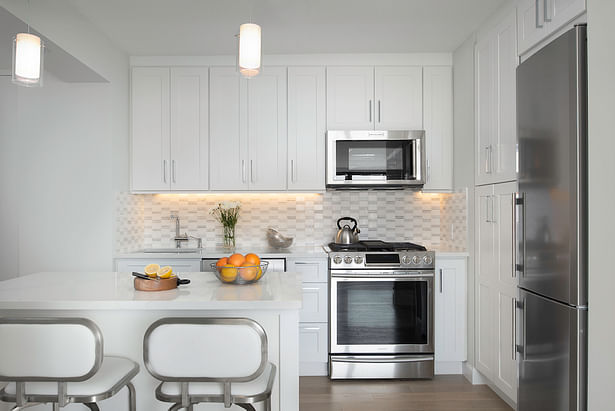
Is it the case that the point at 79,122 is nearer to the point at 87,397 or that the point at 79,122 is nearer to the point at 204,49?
the point at 204,49

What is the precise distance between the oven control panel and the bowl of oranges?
1391 millimetres

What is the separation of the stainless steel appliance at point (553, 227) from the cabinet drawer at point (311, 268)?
156cm

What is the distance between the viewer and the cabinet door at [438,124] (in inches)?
157

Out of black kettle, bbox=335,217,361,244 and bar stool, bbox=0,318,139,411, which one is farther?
black kettle, bbox=335,217,361,244

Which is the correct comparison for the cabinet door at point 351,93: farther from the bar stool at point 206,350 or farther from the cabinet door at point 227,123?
the bar stool at point 206,350

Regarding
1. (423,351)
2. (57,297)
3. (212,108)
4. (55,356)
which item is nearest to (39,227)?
(212,108)

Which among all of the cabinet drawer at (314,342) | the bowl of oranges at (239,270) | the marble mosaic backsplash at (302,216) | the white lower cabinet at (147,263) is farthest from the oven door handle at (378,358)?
the bowl of oranges at (239,270)

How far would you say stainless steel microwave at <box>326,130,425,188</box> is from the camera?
3.91 meters

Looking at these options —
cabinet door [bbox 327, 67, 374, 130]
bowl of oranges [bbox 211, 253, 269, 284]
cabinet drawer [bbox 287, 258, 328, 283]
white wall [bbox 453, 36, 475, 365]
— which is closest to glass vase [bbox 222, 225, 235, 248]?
cabinet drawer [bbox 287, 258, 328, 283]

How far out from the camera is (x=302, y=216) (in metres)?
4.35

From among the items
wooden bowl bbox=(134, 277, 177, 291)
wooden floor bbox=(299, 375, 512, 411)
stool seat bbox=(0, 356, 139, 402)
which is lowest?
wooden floor bbox=(299, 375, 512, 411)

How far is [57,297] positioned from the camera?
206 cm

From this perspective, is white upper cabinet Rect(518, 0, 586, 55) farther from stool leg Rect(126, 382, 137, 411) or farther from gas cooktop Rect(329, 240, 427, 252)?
stool leg Rect(126, 382, 137, 411)

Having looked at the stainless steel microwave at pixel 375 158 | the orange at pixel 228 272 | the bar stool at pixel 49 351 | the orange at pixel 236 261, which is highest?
the stainless steel microwave at pixel 375 158
